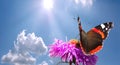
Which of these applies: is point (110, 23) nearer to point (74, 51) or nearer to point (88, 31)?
point (88, 31)

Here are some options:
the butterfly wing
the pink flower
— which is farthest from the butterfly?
the pink flower

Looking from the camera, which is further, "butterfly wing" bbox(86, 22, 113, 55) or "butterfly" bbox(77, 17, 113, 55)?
"butterfly wing" bbox(86, 22, 113, 55)

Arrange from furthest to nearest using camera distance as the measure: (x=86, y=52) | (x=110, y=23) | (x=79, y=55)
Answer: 1. (x=110, y=23)
2. (x=79, y=55)
3. (x=86, y=52)

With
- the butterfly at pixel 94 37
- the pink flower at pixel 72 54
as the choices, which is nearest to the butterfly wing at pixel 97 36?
the butterfly at pixel 94 37

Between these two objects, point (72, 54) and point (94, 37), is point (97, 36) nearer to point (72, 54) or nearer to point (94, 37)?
point (94, 37)

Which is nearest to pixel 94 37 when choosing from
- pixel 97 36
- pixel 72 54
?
pixel 97 36

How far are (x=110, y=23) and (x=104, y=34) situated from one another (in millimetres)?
719

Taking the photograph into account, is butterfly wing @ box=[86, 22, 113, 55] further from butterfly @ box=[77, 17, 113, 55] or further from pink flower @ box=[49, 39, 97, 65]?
pink flower @ box=[49, 39, 97, 65]

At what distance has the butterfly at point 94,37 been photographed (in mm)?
8437

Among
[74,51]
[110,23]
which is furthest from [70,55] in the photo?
[110,23]

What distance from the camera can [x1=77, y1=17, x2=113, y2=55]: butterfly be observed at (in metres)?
8.44

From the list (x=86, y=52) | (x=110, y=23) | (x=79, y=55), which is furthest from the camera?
(x=110, y=23)

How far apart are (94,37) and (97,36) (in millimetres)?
127

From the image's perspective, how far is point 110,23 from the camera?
372 inches
